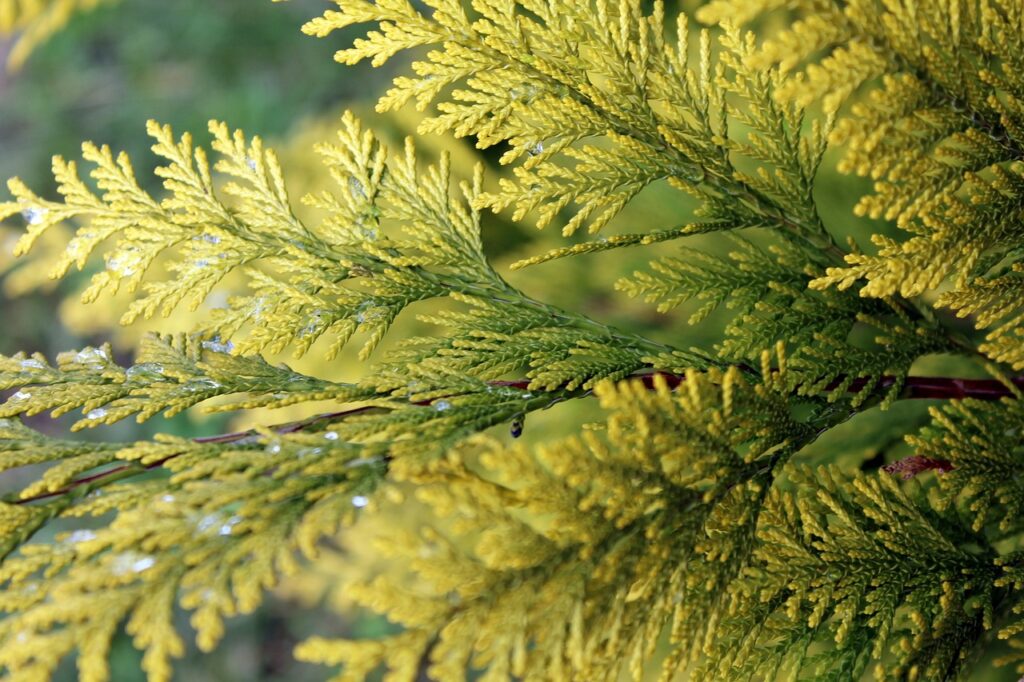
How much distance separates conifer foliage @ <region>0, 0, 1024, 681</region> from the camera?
1.10 m

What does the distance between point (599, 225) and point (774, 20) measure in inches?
76.3

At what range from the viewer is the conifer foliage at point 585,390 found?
110 centimetres

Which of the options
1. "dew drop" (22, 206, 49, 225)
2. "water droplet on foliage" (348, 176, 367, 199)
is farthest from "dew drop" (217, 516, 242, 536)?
"dew drop" (22, 206, 49, 225)

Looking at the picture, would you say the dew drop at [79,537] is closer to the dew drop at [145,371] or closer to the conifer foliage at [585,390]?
the conifer foliage at [585,390]

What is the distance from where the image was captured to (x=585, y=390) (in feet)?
5.07

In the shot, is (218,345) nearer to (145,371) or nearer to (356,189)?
(145,371)

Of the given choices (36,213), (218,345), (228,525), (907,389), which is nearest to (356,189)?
(218,345)

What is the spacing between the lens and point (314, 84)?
5945 millimetres

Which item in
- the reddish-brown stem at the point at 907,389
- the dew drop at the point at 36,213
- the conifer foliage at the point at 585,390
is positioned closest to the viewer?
the conifer foliage at the point at 585,390

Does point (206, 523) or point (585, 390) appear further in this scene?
point (585, 390)

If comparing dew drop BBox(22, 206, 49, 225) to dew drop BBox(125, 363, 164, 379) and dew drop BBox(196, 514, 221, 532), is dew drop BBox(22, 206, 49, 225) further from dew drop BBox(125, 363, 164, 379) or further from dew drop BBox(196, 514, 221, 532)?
dew drop BBox(196, 514, 221, 532)

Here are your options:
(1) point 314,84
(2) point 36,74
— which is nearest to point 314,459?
(1) point 314,84

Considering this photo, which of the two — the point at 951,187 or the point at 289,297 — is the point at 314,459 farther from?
the point at 951,187

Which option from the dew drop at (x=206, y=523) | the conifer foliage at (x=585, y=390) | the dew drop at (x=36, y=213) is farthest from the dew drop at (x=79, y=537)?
the dew drop at (x=36, y=213)
